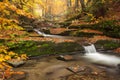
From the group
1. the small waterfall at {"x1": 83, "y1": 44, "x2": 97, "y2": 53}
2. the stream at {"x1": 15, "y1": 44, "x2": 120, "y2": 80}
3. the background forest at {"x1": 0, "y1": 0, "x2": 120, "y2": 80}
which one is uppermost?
the background forest at {"x1": 0, "y1": 0, "x2": 120, "y2": 80}

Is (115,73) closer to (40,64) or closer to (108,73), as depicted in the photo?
(108,73)

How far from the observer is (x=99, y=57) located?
12.4 metres

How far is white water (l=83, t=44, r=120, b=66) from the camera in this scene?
1127 cm

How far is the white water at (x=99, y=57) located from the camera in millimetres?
11273

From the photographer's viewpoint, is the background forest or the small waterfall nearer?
the background forest

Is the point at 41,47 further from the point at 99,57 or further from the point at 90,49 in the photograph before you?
the point at 99,57

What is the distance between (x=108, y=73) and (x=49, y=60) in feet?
13.5

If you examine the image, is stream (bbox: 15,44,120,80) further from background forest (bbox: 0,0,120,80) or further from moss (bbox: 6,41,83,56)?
background forest (bbox: 0,0,120,80)

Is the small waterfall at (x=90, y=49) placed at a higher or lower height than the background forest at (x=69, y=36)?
lower

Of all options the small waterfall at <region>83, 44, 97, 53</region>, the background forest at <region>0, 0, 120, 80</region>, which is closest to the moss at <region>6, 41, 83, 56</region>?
the background forest at <region>0, 0, 120, 80</region>

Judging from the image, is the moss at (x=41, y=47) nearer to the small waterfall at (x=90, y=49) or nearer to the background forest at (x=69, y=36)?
the background forest at (x=69, y=36)

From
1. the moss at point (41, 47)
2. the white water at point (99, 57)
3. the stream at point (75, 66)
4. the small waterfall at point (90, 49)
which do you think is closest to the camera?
the stream at point (75, 66)

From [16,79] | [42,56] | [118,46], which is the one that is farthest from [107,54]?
[16,79]

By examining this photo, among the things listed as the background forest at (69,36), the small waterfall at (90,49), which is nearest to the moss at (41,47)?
the background forest at (69,36)
